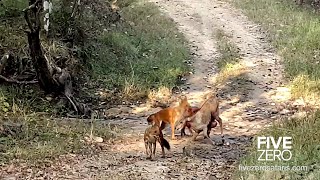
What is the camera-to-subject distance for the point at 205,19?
18.8 meters

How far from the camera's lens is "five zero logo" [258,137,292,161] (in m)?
6.15

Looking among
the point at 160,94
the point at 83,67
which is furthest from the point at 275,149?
the point at 83,67

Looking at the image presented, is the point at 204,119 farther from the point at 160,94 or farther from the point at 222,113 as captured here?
the point at 160,94

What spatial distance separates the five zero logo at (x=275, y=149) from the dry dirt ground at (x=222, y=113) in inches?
14.9

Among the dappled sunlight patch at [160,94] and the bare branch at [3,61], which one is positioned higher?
the bare branch at [3,61]

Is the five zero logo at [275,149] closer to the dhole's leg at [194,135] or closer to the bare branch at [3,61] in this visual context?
the dhole's leg at [194,135]

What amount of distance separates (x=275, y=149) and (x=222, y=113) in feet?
11.2

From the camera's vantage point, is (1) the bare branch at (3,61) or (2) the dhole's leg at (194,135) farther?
(1) the bare branch at (3,61)

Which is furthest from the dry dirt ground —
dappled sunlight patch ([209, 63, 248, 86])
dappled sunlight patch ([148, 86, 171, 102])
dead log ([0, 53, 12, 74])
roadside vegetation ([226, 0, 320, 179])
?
dead log ([0, 53, 12, 74])

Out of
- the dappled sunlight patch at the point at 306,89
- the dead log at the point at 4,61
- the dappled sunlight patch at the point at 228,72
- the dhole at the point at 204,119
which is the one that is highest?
the dead log at the point at 4,61

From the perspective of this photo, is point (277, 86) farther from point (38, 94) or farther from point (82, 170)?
point (82, 170)

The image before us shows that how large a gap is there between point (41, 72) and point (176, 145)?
137 inches

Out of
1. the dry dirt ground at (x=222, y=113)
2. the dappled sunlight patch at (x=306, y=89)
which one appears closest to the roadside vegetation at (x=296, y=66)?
the dappled sunlight patch at (x=306, y=89)

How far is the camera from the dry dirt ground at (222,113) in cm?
→ 625
